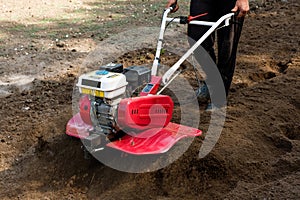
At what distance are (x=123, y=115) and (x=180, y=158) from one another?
1.96ft

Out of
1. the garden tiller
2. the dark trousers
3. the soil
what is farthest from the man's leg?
the garden tiller

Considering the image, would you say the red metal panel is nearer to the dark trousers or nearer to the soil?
the soil

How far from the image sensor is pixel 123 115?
2861 mm

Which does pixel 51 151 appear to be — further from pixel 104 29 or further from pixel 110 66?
pixel 104 29

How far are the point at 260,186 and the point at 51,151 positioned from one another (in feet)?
5.45

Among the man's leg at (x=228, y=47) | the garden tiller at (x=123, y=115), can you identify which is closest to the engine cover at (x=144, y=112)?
the garden tiller at (x=123, y=115)

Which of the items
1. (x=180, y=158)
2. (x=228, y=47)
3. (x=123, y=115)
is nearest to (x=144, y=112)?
(x=123, y=115)

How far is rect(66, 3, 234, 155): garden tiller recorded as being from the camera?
9.33ft

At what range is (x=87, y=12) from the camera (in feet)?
26.6

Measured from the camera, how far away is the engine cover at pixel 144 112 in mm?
2865

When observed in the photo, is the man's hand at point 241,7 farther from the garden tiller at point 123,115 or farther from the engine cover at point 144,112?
the engine cover at point 144,112

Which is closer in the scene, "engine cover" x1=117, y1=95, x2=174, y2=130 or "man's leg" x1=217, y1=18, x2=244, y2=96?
"engine cover" x1=117, y1=95, x2=174, y2=130

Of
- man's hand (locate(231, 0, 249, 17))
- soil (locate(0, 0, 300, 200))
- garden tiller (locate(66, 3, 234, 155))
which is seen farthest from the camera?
man's hand (locate(231, 0, 249, 17))

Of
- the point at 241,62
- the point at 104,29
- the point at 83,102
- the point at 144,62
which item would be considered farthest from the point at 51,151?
the point at 104,29
